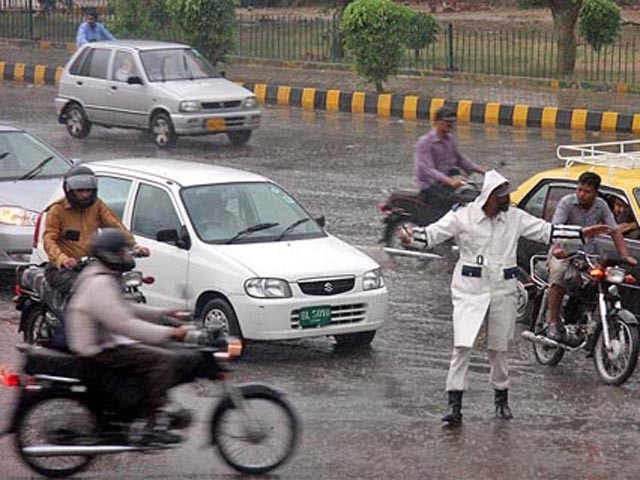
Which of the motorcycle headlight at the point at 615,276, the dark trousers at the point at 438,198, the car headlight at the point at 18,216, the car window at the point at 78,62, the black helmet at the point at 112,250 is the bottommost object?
the car headlight at the point at 18,216

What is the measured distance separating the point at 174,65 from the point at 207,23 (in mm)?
7595

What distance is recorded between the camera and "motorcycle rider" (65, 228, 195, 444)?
8.98 m

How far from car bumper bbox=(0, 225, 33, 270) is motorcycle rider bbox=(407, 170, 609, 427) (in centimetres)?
544

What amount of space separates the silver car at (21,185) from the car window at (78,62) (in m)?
9.28

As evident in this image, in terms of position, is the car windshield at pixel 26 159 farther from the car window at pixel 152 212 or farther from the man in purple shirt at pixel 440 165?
the man in purple shirt at pixel 440 165

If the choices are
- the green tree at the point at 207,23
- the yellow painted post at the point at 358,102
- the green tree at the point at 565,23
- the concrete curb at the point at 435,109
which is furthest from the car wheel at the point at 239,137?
the green tree at the point at 207,23

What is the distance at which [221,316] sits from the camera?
12844 millimetres

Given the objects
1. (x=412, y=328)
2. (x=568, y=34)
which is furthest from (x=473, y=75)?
(x=412, y=328)

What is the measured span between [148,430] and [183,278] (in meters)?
4.00

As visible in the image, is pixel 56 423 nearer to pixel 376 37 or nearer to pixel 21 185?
pixel 21 185

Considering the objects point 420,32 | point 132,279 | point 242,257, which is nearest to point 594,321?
point 242,257

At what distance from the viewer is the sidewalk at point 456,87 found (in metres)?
27.6

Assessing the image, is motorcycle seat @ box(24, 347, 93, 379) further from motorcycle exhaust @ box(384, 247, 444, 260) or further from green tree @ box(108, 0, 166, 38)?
green tree @ box(108, 0, 166, 38)

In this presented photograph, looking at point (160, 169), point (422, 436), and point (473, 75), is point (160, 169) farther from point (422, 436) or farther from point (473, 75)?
point (473, 75)
